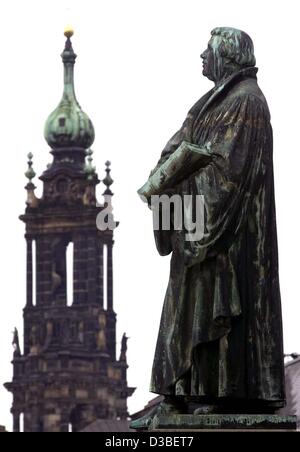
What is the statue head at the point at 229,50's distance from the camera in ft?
59.1

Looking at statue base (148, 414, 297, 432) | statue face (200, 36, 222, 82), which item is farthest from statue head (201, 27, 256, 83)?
statue base (148, 414, 297, 432)

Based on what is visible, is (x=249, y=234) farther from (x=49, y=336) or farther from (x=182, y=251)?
(x=49, y=336)

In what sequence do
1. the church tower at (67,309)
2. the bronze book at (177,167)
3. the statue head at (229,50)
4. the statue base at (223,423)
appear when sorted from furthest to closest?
the church tower at (67,309) → the statue head at (229,50) → the bronze book at (177,167) → the statue base at (223,423)

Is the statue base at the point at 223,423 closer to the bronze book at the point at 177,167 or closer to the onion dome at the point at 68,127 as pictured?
the bronze book at the point at 177,167

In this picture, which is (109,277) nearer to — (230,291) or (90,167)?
(90,167)

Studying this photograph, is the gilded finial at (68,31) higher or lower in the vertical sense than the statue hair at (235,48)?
higher

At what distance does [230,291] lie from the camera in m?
17.5

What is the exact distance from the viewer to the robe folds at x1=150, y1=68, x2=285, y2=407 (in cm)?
1747

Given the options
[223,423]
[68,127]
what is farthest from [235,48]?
[68,127]

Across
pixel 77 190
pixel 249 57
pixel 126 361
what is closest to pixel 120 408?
pixel 126 361

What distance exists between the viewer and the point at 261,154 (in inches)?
694

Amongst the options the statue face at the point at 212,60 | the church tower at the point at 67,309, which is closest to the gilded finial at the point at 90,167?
the church tower at the point at 67,309

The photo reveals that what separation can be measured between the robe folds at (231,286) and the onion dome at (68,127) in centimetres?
13274

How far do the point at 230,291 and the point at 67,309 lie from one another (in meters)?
129
